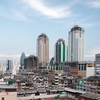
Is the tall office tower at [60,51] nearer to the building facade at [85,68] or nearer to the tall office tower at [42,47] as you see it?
the tall office tower at [42,47]

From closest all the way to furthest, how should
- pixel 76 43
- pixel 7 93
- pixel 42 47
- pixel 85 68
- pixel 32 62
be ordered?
pixel 7 93 < pixel 85 68 < pixel 76 43 < pixel 32 62 < pixel 42 47

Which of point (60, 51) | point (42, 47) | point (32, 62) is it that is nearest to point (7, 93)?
point (32, 62)

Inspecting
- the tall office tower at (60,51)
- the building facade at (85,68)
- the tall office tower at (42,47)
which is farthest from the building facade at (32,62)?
the building facade at (85,68)

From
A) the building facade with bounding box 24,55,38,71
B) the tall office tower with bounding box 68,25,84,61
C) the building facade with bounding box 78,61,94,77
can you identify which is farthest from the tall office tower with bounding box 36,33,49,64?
the building facade with bounding box 78,61,94,77

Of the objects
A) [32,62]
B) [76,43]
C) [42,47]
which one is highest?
[76,43]

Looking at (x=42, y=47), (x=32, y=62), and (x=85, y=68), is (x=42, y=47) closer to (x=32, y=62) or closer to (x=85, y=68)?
(x=32, y=62)

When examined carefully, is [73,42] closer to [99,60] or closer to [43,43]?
[43,43]

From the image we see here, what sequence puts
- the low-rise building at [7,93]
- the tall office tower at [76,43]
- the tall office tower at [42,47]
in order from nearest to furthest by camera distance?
the low-rise building at [7,93] → the tall office tower at [76,43] → the tall office tower at [42,47]
